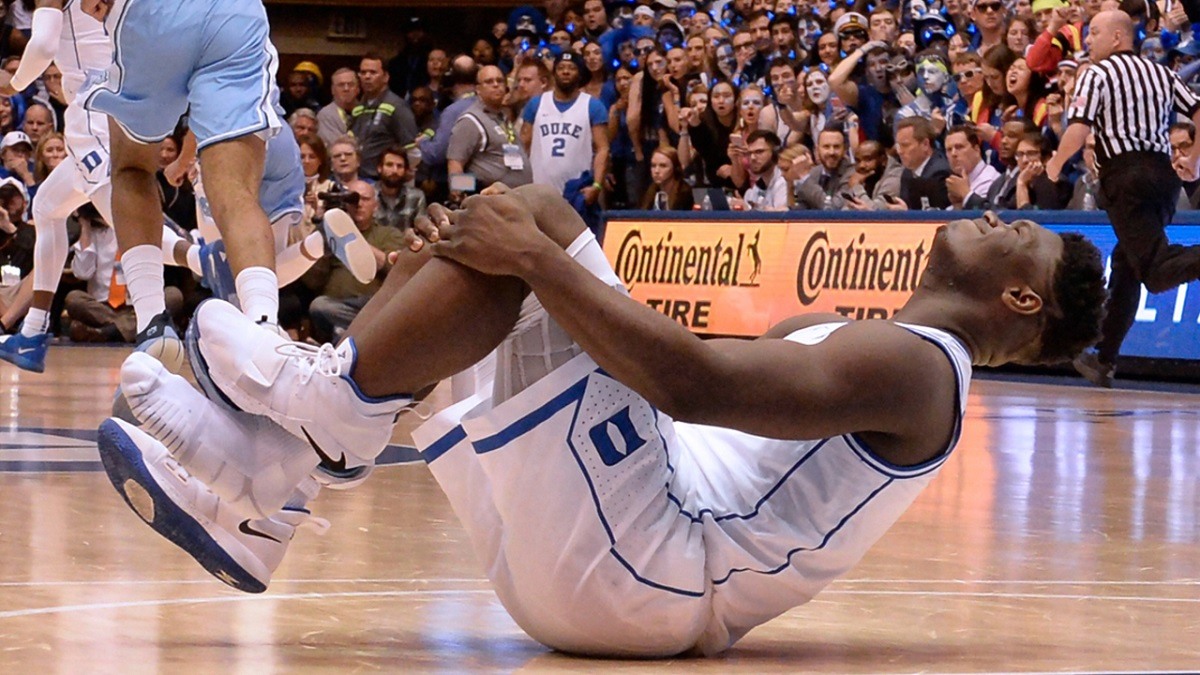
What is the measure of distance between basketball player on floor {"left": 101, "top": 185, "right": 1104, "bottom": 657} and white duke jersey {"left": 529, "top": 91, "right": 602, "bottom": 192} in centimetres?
1143

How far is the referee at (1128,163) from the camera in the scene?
29.8 ft

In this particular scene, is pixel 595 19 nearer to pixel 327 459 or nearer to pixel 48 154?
pixel 48 154

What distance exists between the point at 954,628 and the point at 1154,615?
41 cm

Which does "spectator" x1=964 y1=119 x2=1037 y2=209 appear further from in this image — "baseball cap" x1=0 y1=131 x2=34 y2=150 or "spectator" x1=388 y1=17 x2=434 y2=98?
"spectator" x1=388 y1=17 x2=434 y2=98

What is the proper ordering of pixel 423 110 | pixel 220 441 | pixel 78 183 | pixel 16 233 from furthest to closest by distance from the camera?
pixel 423 110 < pixel 16 233 < pixel 78 183 < pixel 220 441

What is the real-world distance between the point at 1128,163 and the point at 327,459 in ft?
23.4

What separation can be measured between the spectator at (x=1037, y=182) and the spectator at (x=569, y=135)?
4.30m

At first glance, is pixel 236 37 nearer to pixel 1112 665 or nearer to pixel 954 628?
pixel 954 628

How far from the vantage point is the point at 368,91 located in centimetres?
Result: 1537

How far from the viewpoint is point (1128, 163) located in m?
9.19

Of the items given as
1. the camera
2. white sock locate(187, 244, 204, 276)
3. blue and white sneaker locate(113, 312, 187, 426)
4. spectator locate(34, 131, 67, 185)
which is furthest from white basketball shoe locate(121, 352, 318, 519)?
spectator locate(34, 131, 67, 185)

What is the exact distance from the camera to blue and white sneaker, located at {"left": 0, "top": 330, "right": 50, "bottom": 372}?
7.66 m

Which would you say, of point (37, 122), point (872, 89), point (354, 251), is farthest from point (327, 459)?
point (37, 122)

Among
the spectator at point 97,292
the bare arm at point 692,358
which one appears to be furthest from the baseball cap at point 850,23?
the bare arm at point 692,358
